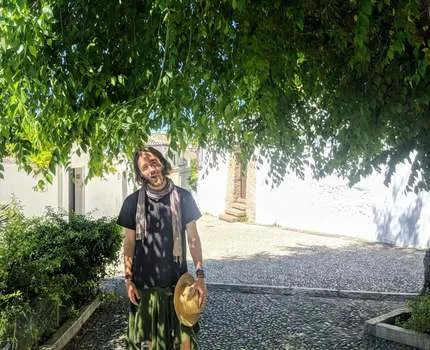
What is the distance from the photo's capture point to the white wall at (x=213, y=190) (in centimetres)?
1958

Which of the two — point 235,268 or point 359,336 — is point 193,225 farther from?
point 235,268

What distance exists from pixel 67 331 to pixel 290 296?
3463mm

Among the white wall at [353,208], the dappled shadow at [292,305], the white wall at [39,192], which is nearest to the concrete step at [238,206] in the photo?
the white wall at [353,208]

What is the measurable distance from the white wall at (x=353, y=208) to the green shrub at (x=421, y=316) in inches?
218

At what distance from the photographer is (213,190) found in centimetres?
2044

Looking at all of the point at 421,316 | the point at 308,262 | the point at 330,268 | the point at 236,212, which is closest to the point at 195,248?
the point at 421,316

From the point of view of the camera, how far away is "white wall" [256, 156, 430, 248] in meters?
11.8

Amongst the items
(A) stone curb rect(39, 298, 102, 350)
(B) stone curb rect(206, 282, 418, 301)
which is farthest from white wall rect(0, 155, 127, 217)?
(A) stone curb rect(39, 298, 102, 350)

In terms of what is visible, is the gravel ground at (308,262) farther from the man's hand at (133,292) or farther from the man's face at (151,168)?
the man's face at (151,168)

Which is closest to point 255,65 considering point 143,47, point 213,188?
point 143,47

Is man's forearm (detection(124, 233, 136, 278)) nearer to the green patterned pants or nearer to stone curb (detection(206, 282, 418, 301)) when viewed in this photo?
the green patterned pants

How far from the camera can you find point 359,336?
5.21 metres

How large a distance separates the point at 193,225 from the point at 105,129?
1.06 metres

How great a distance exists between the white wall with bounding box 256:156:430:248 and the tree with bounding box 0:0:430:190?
6.42 metres
